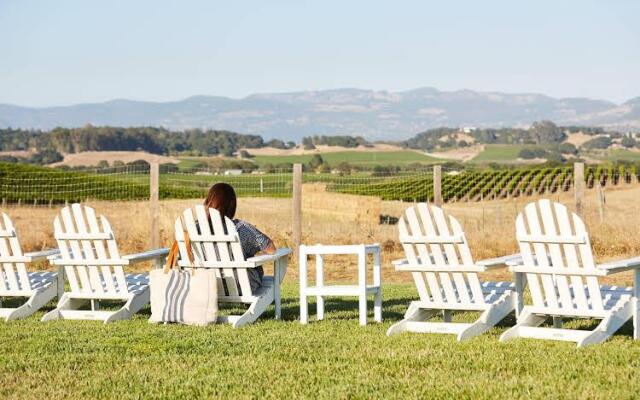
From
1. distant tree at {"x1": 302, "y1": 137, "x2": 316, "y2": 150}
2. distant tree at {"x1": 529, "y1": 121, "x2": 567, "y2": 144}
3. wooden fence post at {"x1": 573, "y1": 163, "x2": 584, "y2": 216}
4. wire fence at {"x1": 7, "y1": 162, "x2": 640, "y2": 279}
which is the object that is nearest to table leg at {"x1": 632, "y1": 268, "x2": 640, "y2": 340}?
wire fence at {"x1": 7, "y1": 162, "x2": 640, "y2": 279}

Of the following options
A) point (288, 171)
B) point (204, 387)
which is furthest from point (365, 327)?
point (288, 171)

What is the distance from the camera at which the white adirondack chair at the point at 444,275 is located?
7.75m

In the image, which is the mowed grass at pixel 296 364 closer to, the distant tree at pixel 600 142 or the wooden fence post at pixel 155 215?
the wooden fence post at pixel 155 215

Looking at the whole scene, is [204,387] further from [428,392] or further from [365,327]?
[365,327]

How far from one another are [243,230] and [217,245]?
1.30 ft

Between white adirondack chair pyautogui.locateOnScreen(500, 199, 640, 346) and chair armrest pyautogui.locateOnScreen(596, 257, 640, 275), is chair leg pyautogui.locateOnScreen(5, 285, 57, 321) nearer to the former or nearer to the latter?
white adirondack chair pyautogui.locateOnScreen(500, 199, 640, 346)

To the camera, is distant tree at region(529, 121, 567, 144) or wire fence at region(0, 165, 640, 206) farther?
distant tree at region(529, 121, 567, 144)

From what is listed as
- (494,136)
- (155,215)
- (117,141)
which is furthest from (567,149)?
(155,215)

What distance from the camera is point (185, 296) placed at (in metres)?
8.53

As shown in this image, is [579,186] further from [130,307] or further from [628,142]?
[628,142]

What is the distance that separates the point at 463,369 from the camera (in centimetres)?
625

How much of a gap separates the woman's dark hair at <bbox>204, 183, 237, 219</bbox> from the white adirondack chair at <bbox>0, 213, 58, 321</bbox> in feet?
5.50

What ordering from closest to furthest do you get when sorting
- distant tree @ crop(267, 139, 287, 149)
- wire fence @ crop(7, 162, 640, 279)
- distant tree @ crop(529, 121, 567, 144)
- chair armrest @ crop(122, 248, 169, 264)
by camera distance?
1. chair armrest @ crop(122, 248, 169, 264)
2. wire fence @ crop(7, 162, 640, 279)
3. distant tree @ crop(267, 139, 287, 149)
4. distant tree @ crop(529, 121, 567, 144)

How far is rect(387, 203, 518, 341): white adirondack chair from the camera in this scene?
25.4 feet
